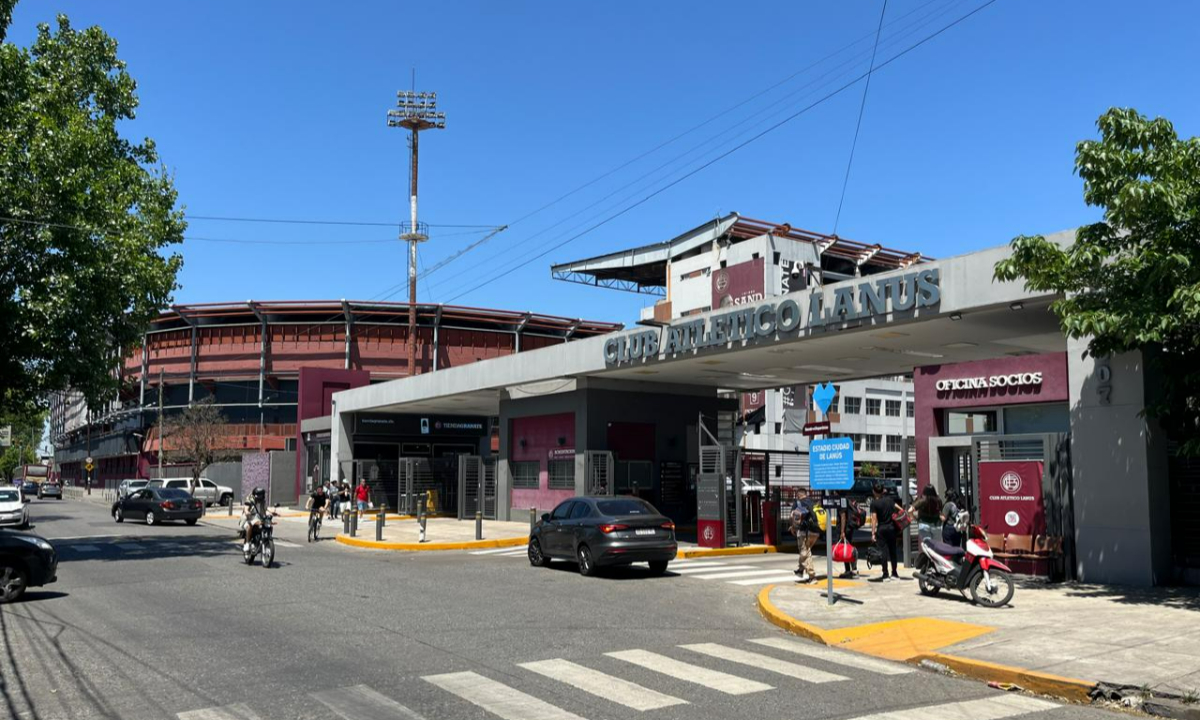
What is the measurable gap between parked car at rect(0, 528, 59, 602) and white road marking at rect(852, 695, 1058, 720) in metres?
12.5

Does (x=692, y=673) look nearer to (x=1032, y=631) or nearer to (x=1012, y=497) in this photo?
(x=1032, y=631)

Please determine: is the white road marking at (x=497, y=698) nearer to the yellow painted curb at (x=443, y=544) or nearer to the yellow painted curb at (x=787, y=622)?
the yellow painted curb at (x=787, y=622)

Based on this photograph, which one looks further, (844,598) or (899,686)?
(844,598)

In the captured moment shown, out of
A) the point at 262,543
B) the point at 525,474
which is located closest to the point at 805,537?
the point at 262,543

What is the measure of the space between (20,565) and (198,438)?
52.0 meters

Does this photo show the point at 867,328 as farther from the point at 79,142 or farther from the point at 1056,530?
the point at 79,142

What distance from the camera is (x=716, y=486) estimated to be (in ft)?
76.8

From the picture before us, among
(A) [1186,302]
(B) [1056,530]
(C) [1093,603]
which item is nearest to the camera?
(A) [1186,302]

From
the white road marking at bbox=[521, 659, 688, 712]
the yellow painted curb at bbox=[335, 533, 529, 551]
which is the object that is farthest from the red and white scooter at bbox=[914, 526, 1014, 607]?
the yellow painted curb at bbox=[335, 533, 529, 551]

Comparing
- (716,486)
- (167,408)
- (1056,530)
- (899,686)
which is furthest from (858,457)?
(899,686)

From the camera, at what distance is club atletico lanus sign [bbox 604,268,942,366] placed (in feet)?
61.2

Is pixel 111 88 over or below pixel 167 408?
over

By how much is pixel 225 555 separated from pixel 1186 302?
65.6ft

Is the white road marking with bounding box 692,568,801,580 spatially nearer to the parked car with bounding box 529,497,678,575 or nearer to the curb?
the parked car with bounding box 529,497,678,575
